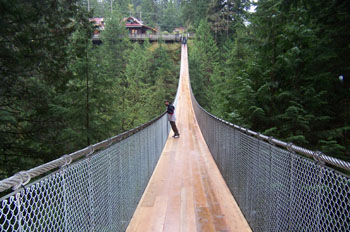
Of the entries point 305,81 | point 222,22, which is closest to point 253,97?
point 305,81

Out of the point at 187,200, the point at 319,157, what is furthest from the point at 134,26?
the point at 319,157

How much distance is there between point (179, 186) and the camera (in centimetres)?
529

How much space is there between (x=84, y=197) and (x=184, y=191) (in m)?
3.12

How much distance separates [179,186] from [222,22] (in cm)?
5216

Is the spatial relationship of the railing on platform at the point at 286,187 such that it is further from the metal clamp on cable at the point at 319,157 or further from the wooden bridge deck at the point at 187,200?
the wooden bridge deck at the point at 187,200

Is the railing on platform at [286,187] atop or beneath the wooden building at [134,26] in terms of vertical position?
beneath

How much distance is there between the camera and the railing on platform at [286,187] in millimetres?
1655

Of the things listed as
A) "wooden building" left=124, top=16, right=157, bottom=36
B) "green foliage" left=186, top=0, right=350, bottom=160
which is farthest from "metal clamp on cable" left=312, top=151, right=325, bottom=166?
"wooden building" left=124, top=16, right=157, bottom=36

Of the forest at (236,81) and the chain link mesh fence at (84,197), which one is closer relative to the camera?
the chain link mesh fence at (84,197)

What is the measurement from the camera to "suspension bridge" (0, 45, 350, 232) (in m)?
1.56

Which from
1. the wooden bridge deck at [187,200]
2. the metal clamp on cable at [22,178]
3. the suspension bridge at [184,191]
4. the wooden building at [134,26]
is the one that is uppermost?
the wooden building at [134,26]

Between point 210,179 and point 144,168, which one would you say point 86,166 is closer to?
point 144,168

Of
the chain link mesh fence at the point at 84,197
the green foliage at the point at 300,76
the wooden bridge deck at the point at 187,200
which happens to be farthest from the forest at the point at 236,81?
the chain link mesh fence at the point at 84,197

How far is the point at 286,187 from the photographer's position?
2.37 m
